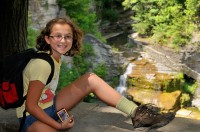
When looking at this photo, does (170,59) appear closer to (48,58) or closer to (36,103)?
(48,58)

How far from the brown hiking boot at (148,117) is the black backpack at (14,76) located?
87cm

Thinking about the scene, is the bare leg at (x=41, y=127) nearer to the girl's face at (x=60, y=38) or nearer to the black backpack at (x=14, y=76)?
the black backpack at (x=14, y=76)

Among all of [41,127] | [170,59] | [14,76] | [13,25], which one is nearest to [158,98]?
[170,59]

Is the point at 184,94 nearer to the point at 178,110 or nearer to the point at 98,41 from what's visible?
the point at 178,110

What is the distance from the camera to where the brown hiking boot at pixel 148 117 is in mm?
2959

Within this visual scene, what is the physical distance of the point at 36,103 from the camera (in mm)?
2586

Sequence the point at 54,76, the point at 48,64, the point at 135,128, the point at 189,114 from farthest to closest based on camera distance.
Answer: the point at 189,114 → the point at 135,128 → the point at 54,76 → the point at 48,64

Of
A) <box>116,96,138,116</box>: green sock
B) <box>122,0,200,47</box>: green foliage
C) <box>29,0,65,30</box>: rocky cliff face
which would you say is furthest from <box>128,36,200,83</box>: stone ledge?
<box>116,96,138,116</box>: green sock

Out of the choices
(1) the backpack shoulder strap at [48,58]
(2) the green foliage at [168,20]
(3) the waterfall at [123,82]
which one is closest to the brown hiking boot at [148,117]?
(1) the backpack shoulder strap at [48,58]

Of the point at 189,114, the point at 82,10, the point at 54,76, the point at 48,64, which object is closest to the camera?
the point at 48,64

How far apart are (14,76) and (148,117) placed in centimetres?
123

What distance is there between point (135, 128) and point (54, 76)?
89 centimetres

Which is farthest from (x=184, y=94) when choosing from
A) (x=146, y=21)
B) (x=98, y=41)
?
(x=146, y=21)

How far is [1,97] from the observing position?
268 cm
